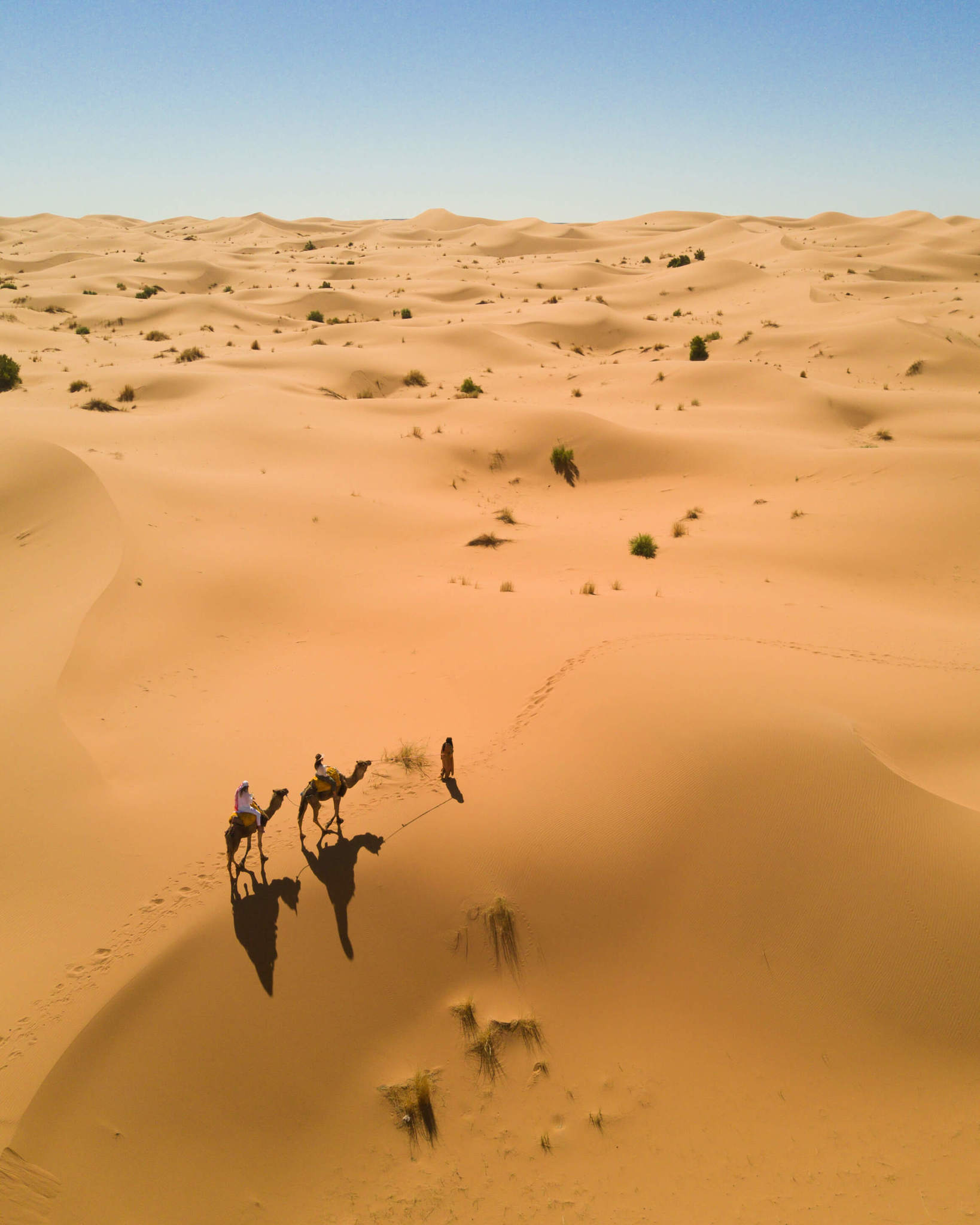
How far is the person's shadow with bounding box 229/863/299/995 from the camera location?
580 cm

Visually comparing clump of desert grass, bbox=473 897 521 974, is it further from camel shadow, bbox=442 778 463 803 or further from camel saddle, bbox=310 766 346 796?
camel saddle, bbox=310 766 346 796

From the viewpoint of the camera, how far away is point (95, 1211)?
457 centimetres

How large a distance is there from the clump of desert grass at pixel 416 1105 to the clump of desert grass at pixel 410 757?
9.71 ft

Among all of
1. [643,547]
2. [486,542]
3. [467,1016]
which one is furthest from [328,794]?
[643,547]

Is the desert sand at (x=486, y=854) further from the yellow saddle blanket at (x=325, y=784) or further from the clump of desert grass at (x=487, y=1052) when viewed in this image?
the yellow saddle blanket at (x=325, y=784)

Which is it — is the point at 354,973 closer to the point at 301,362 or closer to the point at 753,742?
the point at 753,742

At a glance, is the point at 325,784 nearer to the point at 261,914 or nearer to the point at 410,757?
the point at 261,914

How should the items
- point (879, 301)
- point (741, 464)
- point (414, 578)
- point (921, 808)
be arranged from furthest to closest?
1. point (879, 301)
2. point (741, 464)
3. point (414, 578)
4. point (921, 808)

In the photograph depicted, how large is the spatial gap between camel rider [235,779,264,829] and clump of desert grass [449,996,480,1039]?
7.40 feet

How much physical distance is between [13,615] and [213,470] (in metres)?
8.07

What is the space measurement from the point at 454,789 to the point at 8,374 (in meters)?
26.4

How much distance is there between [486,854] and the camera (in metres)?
6.64

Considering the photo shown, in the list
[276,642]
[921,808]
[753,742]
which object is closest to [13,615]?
[276,642]

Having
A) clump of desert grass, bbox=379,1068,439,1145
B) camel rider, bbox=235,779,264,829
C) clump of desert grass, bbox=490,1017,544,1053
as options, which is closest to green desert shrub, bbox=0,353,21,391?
camel rider, bbox=235,779,264,829
